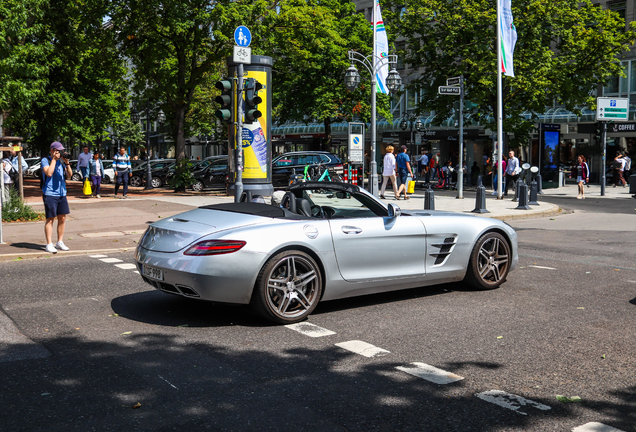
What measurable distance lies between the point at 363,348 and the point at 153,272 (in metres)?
2.04

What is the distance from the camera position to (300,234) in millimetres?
6074

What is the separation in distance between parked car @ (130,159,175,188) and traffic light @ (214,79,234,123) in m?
21.7

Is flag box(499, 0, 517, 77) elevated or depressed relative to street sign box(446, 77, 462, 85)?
elevated

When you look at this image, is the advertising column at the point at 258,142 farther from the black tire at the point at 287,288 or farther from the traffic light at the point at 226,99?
the black tire at the point at 287,288

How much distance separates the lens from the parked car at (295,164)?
27.6m

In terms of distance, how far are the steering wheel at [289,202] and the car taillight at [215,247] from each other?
38.1 inches

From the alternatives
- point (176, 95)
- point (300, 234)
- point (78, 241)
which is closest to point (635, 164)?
point (176, 95)

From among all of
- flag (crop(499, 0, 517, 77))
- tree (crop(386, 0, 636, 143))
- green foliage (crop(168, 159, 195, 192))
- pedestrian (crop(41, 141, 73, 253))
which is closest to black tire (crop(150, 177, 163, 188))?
green foliage (crop(168, 159, 195, 192))

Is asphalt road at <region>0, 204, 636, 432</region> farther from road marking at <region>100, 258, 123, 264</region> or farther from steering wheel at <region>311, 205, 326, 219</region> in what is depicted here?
road marking at <region>100, 258, 123, 264</region>

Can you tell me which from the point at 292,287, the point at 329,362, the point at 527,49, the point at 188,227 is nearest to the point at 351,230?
the point at 292,287

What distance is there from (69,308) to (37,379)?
7.71ft

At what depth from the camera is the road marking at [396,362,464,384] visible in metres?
4.49

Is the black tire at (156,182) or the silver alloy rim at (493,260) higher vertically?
the black tire at (156,182)

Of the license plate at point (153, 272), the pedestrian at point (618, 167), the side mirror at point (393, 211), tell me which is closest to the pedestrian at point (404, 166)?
the side mirror at point (393, 211)
